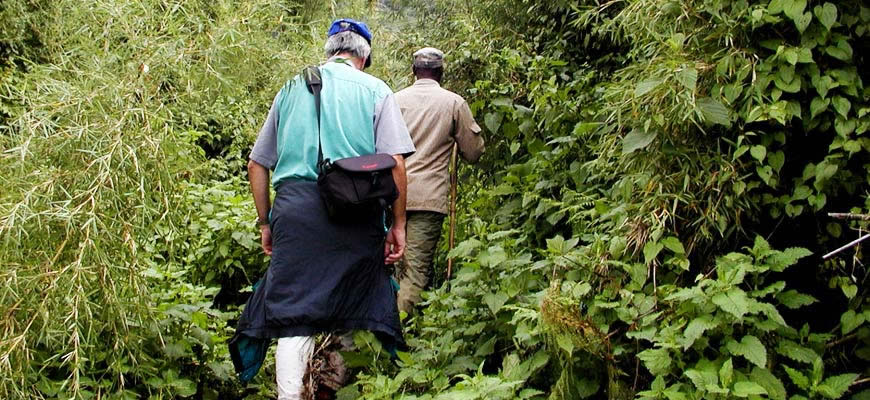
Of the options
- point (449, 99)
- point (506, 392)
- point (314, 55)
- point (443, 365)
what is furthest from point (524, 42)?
point (506, 392)

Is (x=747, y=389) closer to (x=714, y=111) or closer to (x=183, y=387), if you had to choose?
(x=714, y=111)

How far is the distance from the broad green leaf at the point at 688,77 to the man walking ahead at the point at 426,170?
193cm

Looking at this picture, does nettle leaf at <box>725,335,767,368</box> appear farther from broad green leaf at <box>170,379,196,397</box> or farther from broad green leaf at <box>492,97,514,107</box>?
broad green leaf at <box>492,97,514,107</box>

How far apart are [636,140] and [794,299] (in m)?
0.82

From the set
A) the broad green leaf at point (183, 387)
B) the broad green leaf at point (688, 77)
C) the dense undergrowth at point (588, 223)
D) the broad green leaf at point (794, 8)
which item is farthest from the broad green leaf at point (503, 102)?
the broad green leaf at point (183, 387)

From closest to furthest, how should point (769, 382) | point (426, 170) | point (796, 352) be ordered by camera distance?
1. point (769, 382)
2. point (796, 352)
3. point (426, 170)

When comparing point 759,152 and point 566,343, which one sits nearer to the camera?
point 566,343

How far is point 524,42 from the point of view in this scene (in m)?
6.23

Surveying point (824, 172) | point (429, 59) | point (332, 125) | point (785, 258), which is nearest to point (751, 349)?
point (785, 258)

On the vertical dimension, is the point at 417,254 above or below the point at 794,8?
below

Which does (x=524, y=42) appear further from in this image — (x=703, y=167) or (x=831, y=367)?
(x=831, y=367)

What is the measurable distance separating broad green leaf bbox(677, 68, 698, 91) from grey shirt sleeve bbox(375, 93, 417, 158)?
3.45ft

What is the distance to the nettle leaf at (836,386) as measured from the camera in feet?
8.65

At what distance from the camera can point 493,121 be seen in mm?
5207
